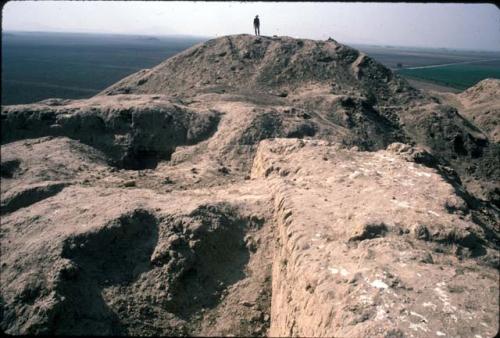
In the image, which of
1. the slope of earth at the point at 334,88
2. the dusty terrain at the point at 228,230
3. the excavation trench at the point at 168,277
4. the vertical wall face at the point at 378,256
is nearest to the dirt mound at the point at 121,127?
the dusty terrain at the point at 228,230

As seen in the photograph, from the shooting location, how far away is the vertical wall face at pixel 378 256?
15.0 ft

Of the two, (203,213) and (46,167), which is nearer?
(203,213)

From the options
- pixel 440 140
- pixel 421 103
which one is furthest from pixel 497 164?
pixel 421 103

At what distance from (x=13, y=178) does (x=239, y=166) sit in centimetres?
702

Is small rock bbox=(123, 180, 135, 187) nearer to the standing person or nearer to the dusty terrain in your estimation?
the dusty terrain

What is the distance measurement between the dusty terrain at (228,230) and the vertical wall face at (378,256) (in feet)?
0.08

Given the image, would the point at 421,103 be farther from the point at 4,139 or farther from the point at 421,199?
the point at 4,139

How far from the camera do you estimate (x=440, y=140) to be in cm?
2141

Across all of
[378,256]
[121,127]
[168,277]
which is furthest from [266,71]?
[378,256]

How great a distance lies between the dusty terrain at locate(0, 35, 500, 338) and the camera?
5.27 meters

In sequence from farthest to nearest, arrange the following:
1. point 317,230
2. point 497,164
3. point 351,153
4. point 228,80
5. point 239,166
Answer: point 228,80 < point 497,164 < point 239,166 < point 351,153 < point 317,230

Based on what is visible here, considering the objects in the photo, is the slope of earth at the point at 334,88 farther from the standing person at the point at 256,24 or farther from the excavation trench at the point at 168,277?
the excavation trench at the point at 168,277

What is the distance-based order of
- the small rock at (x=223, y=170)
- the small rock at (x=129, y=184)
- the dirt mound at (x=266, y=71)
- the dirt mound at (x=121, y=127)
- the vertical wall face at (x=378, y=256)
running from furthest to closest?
the dirt mound at (x=266, y=71) → the dirt mound at (x=121, y=127) → the small rock at (x=223, y=170) → the small rock at (x=129, y=184) → the vertical wall face at (x=378, y=256)

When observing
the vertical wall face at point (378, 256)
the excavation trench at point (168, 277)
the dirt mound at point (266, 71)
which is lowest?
the excavation trench at point (168, 277)
